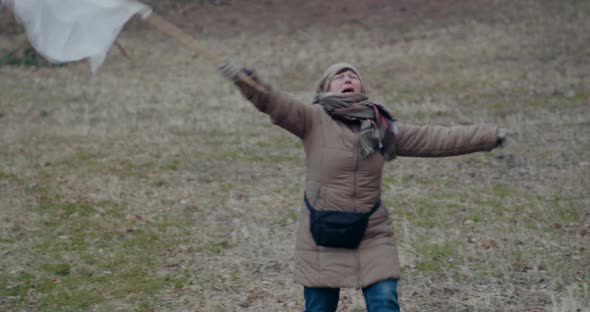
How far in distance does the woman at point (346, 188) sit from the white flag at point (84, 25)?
0.99m

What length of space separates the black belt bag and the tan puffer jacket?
4cm

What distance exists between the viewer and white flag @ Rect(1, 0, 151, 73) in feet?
14.2

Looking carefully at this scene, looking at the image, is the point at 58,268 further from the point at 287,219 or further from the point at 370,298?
the point at 370,298

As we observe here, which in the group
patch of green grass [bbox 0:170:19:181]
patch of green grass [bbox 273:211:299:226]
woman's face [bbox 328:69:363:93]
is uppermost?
woman's face [bbox 328:69:363:93]

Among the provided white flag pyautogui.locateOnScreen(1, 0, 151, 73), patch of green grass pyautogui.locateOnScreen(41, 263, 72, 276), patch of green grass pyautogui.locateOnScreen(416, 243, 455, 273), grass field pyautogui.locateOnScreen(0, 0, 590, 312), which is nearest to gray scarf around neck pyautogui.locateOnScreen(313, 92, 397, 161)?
white flag pyautogui.locateOnScreen(1, 0, 151, 73)

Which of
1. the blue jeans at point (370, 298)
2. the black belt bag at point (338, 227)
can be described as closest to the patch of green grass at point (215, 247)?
the blue jeans at point (370, 298)

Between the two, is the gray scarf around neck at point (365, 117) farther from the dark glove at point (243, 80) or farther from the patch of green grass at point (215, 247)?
the patch of green grass at point (215, 247)

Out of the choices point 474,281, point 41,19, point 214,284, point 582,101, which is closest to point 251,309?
point 214,284

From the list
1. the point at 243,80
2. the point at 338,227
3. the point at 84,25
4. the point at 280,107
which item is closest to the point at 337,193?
the point at 338,227

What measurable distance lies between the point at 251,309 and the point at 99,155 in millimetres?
6146

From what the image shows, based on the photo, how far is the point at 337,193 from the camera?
4.18 metres

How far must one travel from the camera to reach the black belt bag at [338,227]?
4125 millimetres

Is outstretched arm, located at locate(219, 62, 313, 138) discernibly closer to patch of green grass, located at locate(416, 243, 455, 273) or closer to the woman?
the woman

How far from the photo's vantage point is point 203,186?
9.58 m
